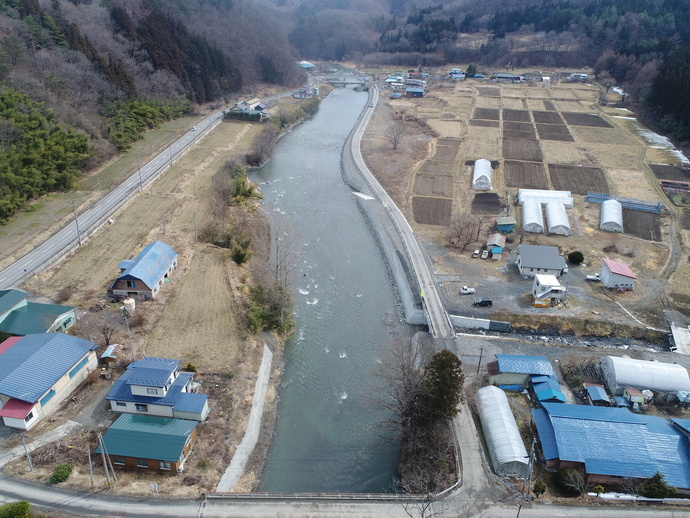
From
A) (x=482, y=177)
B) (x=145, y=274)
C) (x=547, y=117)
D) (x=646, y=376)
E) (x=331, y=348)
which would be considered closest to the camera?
(x=646, y=376)

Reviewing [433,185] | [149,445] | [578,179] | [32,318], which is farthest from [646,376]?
[578,179]

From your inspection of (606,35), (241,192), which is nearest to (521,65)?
(606,35)

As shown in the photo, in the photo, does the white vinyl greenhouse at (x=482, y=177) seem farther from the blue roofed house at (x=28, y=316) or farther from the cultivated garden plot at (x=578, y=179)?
the blue roofed house at (x=28, y=316)

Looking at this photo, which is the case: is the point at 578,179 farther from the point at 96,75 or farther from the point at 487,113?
the point at 96,75

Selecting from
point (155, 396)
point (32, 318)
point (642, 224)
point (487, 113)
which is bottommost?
point (487, 113)

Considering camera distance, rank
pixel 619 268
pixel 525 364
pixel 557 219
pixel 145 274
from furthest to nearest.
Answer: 1. pixel 557 219
2. pixel 619 268
3. pixel 145 274
4. pixel 525 364

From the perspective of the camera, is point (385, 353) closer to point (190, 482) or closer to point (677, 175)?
point (190, 482)
